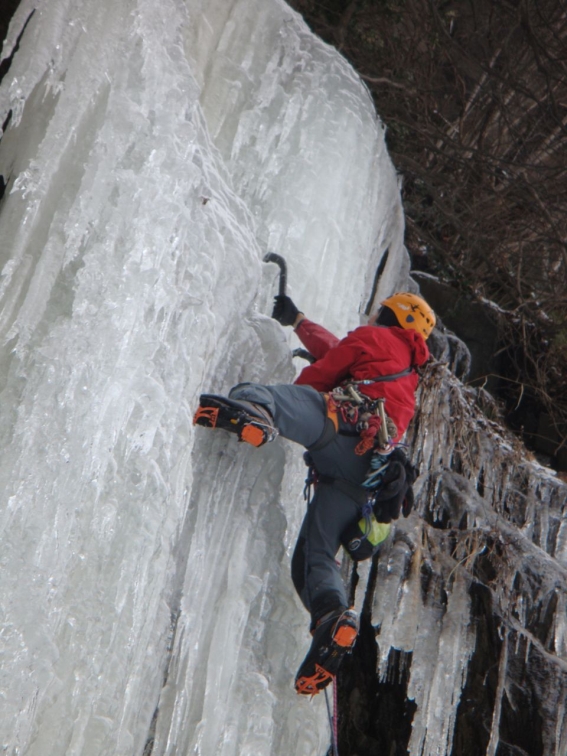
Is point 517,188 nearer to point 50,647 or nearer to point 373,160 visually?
point 373,160

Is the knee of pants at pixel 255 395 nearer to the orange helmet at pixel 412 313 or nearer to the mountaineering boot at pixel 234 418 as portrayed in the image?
the mountaineering boot at pixel 234 418

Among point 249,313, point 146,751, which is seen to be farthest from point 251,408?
point 146,751

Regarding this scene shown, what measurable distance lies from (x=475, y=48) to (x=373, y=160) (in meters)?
3.68

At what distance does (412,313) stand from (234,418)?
1.09 m

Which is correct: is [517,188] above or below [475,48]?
below

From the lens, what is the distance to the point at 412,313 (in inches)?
126

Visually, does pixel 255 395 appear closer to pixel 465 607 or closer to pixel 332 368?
pixel 332 368

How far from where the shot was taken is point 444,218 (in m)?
6.79

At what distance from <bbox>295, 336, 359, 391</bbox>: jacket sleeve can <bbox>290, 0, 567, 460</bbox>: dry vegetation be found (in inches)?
131

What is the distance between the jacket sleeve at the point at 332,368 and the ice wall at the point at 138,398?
11 cm

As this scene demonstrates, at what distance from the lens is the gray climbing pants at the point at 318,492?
261 cm

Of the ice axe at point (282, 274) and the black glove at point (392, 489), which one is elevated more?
the ice axe at point (282, 274)

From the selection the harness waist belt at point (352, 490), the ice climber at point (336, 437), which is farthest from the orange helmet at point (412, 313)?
the harness waist belt at point (352, 490)

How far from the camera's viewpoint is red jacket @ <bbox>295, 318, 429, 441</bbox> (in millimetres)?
2910
